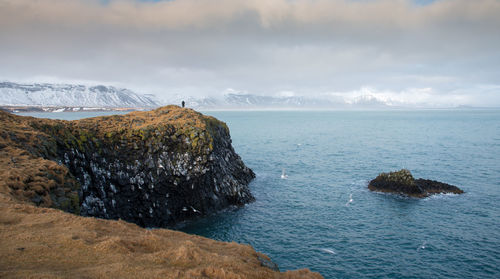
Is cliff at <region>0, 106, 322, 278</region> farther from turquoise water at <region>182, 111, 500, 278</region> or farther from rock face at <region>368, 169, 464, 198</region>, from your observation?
rock face at <region>368, 169, 464, 198</region>

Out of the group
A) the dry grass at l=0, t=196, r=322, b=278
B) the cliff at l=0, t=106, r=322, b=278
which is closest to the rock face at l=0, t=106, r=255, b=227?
the cliff at l=0, t=106, r=322, b=278

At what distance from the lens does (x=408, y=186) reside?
55.8 metres

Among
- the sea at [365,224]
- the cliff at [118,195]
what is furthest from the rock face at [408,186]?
the cliff at [118,195]

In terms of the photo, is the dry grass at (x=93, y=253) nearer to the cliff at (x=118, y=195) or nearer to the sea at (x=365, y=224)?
the cliff at (x=118, y=195)

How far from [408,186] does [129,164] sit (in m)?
50.9

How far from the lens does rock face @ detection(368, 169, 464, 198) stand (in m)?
55.1

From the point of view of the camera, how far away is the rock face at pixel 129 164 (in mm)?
28644

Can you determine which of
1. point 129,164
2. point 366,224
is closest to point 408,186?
point 366,224

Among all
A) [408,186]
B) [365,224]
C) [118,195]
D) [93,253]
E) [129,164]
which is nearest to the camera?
[93,253]

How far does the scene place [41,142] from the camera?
32219 millimetres

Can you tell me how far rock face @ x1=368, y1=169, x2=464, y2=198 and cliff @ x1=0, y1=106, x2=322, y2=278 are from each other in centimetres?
2792

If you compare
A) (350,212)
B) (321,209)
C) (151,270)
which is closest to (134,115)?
(321,209)

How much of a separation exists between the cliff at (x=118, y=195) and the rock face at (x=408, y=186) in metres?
27.9

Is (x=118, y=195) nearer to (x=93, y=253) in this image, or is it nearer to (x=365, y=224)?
(x=93, y=253)
